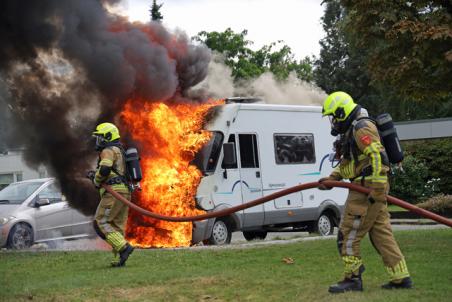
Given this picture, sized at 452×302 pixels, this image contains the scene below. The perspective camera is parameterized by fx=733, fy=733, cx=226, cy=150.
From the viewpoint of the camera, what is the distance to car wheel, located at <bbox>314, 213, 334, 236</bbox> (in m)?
16.5

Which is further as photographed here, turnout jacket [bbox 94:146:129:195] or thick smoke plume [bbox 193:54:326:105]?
thick smoke plume [bbox 193:54:326:105]

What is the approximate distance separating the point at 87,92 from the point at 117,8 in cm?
186

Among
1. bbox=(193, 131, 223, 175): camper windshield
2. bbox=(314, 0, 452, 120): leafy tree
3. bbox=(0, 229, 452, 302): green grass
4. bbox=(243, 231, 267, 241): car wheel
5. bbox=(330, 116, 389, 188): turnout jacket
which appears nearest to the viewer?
bbox=(330, 116, 389, 188): turnout jacket

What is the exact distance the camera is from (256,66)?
39188 mm

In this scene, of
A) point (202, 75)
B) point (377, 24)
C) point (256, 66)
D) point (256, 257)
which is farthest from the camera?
point (256, 66)

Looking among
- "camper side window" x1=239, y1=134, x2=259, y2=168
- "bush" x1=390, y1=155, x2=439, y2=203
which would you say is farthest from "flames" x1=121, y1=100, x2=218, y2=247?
"bush" x1=390, y1=155, x2=439, y2=203

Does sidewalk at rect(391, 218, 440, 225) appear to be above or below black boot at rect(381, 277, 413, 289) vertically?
below

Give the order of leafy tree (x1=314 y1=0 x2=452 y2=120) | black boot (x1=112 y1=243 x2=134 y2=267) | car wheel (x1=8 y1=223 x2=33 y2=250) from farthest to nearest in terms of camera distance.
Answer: leafy tree (x1=314 y1=0 x2=452 y2=120) → car wheel (x1=8 y1=223 x2=33 y2=250) → black boot (x1=112 y1=243 x2=134 y2=267)

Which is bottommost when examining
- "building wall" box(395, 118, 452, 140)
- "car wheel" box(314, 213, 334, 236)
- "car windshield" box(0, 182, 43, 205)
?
"car wheel" box(314, 213, 334, 236)

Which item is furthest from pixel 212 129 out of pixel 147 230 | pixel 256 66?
pixel 256 66

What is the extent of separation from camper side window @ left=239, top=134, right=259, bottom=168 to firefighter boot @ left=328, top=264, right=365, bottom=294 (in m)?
7.33

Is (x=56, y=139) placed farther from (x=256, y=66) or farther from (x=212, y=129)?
(x=256, y=66)

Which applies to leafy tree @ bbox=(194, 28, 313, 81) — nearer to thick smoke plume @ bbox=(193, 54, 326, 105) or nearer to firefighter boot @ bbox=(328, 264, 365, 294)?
thick smoke plume @ bbox=(193, 54, 326, 105)

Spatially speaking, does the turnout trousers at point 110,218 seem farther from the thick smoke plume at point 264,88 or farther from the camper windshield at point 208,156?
the thick smoke plume at point 264,88
